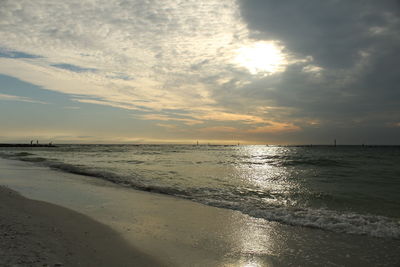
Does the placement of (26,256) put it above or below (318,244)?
above

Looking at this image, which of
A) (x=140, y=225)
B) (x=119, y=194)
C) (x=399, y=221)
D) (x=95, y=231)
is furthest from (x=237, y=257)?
(x=119, y=194)

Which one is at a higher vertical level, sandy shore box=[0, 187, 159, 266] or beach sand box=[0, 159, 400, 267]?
sandy shore box=[0, 187, 159, 266]

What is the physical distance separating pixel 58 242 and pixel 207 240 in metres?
3.13

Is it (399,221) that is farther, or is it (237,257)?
(399,221)

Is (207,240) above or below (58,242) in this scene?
below

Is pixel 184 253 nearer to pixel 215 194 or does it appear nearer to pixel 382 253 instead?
pixel 382 253

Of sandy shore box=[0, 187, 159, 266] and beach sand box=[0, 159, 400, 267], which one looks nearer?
sandy shore box=[0, 187, 159, 266]

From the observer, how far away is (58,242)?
5.18m

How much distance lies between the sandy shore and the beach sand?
3 centimetres

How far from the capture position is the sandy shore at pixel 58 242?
14.1 feet

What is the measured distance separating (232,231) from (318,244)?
81.3 inches

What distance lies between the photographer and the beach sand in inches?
197

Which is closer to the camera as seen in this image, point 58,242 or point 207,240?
point 58,242

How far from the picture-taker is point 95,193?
1136 centimetres
